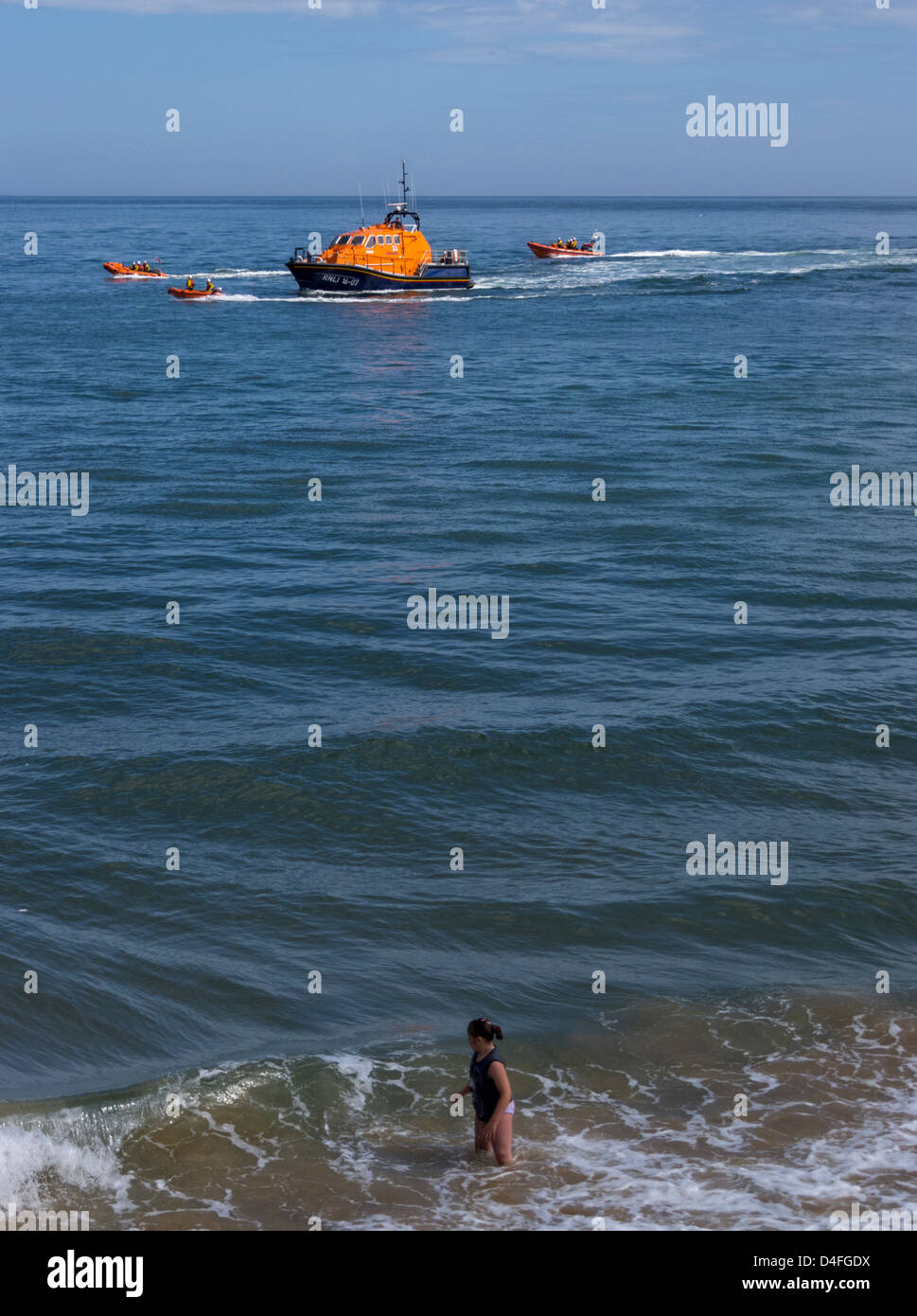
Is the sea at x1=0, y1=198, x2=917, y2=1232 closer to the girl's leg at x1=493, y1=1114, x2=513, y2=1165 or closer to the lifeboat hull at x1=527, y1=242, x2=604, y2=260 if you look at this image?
the girl's leg at x1=493, y1=1114, x2=513, y2=1165

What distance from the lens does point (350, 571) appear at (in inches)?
924

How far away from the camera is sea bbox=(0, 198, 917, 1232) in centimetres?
975

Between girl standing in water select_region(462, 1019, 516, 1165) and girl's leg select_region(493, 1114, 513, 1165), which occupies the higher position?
girl standing in water select_region(462, 1019, 516, 1165)

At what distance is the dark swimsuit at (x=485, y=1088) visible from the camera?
933 cm

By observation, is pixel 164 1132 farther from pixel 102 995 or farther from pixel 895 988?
pixel 895 988

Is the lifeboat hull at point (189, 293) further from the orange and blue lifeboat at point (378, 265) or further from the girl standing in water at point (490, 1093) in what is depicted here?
the girl standing in water at point (490, 1093)

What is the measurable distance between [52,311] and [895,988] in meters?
58.4

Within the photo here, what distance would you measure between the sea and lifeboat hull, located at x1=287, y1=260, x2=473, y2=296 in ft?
107

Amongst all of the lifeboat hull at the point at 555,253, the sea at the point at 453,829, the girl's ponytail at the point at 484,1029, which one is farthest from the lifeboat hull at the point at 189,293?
the girl's ponytail at the point at 484,1029

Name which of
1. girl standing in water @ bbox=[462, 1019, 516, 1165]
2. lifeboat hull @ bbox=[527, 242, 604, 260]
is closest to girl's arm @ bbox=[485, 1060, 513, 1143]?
girl standing in water @ bbox=[462, 1019, 516, 1165]

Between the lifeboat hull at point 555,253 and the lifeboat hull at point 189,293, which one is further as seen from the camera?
the lifeboat hull at point 555,253

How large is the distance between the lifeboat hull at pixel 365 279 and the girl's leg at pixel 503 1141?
59011 millimetres

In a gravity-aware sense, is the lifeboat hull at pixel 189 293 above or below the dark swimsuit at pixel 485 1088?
above
